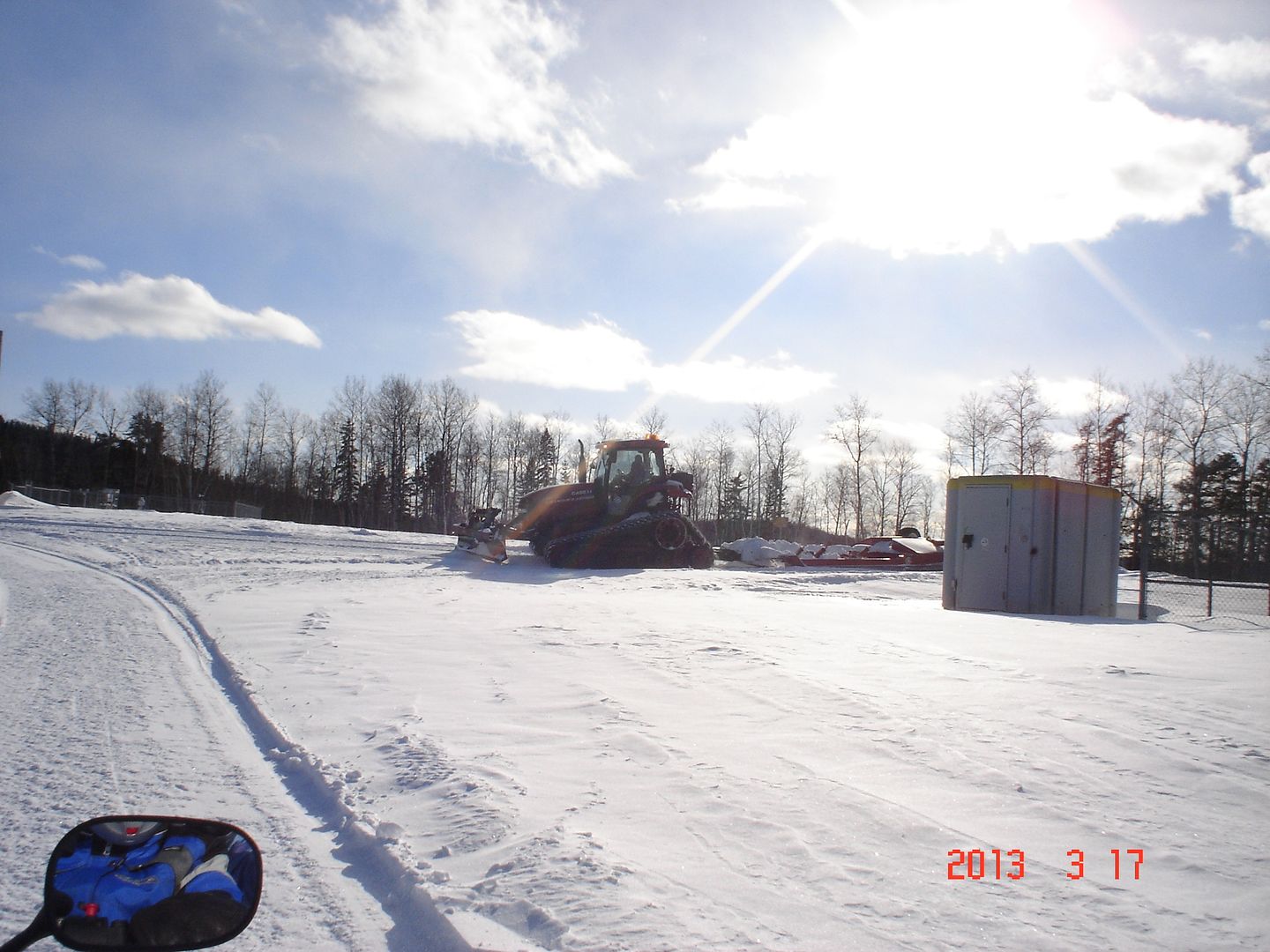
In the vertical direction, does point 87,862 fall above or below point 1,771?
above

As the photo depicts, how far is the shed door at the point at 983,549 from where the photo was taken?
13.6 meters

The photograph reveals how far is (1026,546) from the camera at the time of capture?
1352 cm

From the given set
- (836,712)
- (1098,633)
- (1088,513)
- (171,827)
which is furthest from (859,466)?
(171,827)

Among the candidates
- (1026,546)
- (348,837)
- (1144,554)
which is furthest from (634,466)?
(348,837)

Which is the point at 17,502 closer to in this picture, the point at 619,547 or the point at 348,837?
the point at 619,547

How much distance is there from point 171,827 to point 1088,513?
15.1 metres

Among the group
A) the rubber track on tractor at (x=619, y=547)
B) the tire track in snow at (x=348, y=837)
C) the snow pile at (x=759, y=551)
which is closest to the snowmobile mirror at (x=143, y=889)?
the tire track in snow at (x=348, y=837)

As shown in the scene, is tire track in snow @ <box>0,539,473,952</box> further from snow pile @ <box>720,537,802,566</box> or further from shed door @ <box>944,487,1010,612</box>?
snow pile @ <box>720,537,802,566</box>

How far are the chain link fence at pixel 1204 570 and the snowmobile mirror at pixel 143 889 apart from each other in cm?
1444

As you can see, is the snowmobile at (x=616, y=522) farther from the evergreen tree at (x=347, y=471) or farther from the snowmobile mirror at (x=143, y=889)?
the evergreen tree at (x=347, y=471)

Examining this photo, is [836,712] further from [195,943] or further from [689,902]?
[195,943]

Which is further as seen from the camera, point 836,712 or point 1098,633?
point 1098,633

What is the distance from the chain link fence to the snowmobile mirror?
14437 mm

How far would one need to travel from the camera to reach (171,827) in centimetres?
162
